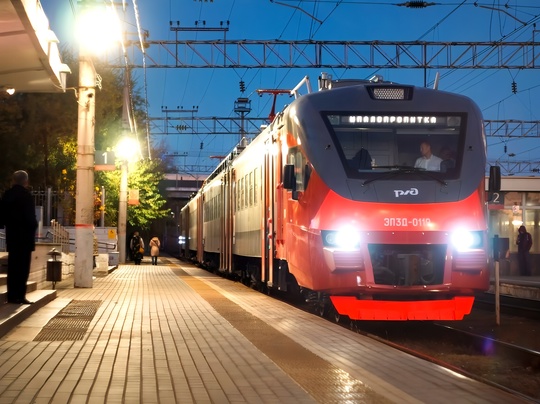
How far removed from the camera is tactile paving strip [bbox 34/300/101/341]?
1162 centimetres

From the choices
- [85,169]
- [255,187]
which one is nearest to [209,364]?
[255,187]

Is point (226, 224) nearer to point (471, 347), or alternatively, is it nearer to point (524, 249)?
point (524, 249)

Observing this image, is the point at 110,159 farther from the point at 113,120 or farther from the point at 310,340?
the point at 113,120

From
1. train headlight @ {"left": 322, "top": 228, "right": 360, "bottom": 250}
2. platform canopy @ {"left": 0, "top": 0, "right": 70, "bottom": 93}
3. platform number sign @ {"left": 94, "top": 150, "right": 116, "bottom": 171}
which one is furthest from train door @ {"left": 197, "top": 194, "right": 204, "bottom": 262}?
train headlight @ {"left": 322, "top": 228, "right": 360, "bottom": 250}

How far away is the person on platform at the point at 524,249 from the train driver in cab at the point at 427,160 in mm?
18172

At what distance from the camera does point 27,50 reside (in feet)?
49.6

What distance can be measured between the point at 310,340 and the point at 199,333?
170cm

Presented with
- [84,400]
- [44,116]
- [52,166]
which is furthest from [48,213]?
[84,400]

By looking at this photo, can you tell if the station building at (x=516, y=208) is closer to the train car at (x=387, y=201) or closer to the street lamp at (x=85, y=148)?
the street lamp at (x=85, y=148)

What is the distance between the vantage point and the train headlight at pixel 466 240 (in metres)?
13.1

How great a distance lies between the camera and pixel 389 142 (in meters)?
13.9

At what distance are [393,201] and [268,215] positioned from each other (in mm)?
5475

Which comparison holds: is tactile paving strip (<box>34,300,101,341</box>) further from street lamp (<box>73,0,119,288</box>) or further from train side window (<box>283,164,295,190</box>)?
street lamp (<box>73,0,119,288</box>)

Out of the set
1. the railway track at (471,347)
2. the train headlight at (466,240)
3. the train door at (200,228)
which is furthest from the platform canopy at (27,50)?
the train door at (200,228)
